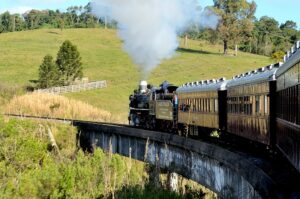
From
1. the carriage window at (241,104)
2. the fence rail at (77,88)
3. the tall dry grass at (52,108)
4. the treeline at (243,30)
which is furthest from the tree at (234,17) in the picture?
the carriage window at (241,104)

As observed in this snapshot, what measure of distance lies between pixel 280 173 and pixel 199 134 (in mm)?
15146

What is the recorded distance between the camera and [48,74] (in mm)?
87375

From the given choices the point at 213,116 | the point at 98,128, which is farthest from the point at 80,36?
the point at 213,116

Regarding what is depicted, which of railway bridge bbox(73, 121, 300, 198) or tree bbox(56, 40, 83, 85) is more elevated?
tree bbox(56, 40, 83, 85)

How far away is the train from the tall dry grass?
52.6 ft

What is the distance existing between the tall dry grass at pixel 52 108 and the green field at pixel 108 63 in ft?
49.1

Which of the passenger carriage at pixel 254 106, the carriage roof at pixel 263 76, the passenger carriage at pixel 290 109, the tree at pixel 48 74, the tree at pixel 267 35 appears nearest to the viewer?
the passenger carriage at pixel 290 109

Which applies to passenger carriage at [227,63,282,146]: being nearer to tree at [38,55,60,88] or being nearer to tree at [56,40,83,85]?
tree at [38,55,60,88]

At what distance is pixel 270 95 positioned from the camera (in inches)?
615

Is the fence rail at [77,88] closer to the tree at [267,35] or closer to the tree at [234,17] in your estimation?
the tree at [234,17]

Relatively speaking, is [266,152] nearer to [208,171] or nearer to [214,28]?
[208,171]

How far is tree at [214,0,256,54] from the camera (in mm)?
122500

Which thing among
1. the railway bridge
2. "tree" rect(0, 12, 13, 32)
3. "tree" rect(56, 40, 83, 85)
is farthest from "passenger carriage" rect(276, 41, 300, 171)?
"tree" rect(0, 12, 13, 32)

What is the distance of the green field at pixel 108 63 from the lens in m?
89.8
